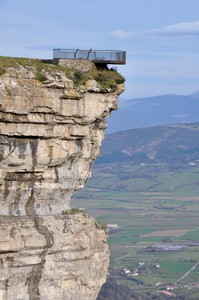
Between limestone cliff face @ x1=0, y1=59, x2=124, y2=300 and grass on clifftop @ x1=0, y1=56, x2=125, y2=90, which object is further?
grass on clifftop @ x1=0, y1=56, x2=125, y2=90

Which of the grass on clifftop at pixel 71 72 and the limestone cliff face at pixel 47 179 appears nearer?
the limestone cliff face at pixel 47 179

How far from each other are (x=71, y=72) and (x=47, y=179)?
4423mm

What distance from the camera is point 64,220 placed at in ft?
102

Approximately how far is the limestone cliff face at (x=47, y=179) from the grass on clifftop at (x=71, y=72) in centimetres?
15

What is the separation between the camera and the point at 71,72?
3058cm

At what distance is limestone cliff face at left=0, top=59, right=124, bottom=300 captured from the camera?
2925cm

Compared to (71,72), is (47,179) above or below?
below

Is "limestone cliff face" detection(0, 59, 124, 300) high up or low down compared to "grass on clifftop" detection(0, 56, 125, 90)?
down

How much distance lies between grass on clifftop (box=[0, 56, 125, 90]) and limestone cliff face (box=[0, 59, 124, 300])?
0.15 metres

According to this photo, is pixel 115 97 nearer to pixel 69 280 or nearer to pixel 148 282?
pixel 69 280

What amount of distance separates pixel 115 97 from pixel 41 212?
18.9 ft

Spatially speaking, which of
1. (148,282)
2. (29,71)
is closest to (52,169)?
(29,71)

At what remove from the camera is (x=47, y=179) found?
101ft

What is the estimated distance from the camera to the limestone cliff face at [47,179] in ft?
96.0
